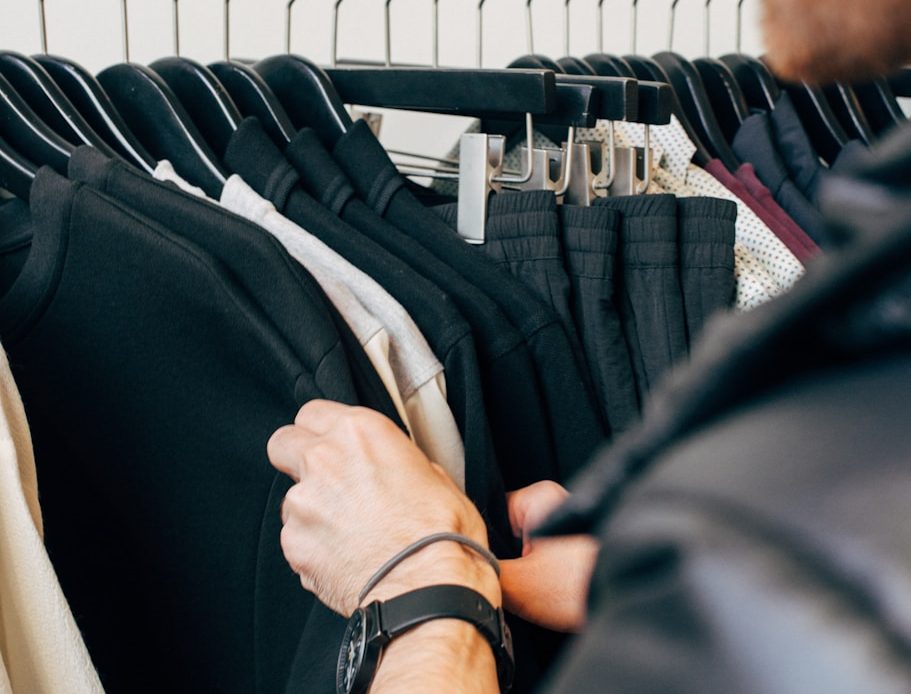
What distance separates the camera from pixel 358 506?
663 mm

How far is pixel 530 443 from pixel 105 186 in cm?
35

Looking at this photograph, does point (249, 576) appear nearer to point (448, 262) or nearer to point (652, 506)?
point (448, 262)

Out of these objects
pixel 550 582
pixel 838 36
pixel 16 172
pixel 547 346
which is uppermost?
pixel 838 36

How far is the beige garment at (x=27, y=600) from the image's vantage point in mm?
655

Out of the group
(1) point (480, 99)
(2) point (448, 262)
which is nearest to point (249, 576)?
(2) point (448, 262)

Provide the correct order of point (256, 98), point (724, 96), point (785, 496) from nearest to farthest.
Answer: point (785, 496), point (256, 98), point (724, 96)

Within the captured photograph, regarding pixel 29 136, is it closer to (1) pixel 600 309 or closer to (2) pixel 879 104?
(1) pixel 600 309

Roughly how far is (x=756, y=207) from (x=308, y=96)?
1.49ft

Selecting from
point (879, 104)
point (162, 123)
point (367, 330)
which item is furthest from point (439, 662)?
point (879, 104)

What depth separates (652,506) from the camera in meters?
0.23

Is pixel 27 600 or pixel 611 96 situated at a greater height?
pixel 611 96

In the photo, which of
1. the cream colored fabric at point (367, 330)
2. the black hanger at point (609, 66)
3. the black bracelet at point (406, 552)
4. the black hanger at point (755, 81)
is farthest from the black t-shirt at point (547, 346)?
the black hanger at point (755, 81)

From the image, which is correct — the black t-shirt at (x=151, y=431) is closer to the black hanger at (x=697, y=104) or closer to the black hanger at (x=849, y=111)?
the black hanger at (x=697, y=104)

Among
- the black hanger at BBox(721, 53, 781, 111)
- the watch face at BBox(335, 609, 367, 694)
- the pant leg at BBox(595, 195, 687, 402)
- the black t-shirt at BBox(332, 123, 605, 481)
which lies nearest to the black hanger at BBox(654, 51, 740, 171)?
the black hanger at BBox(721, 53, 781, 111)
